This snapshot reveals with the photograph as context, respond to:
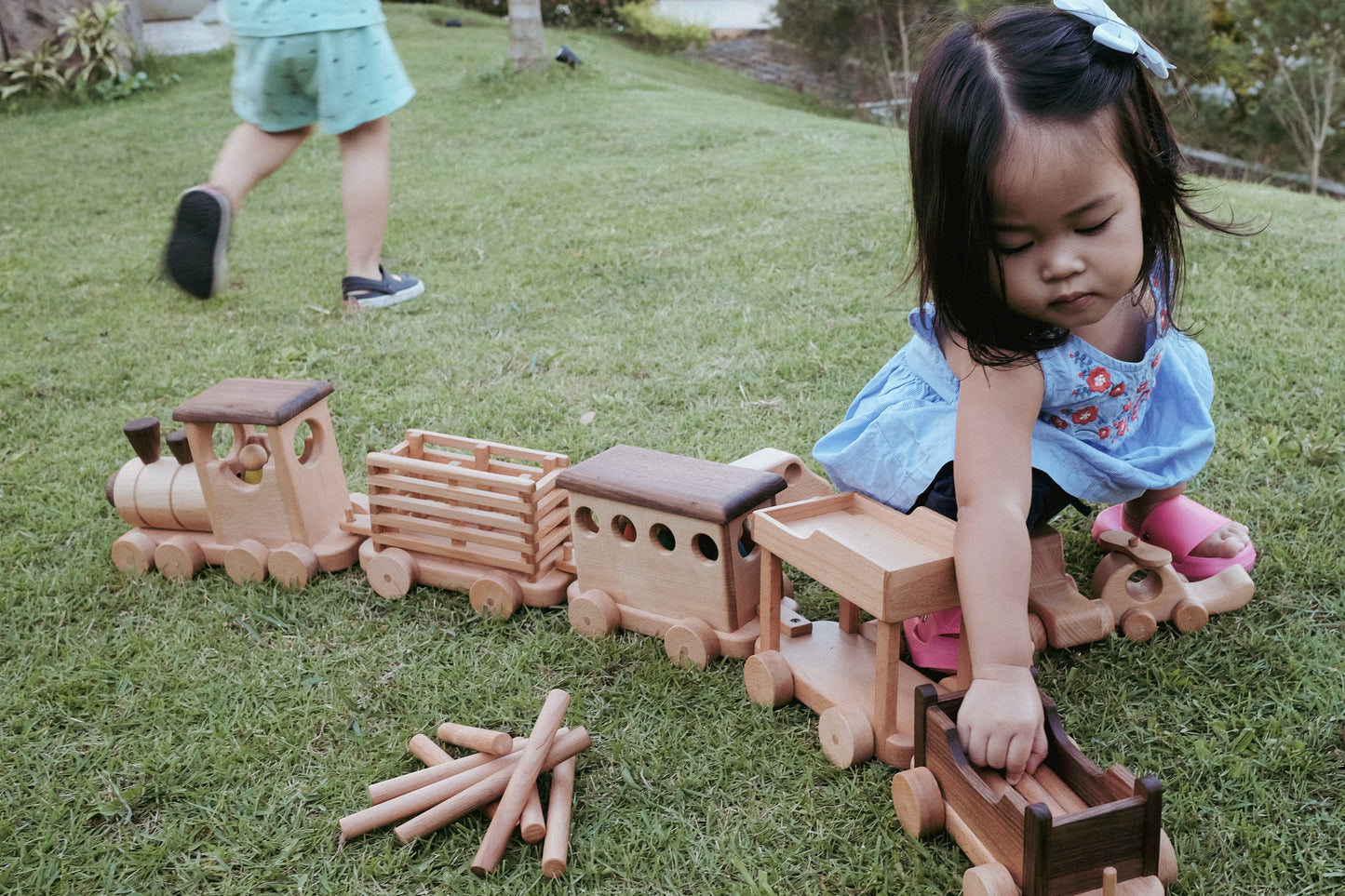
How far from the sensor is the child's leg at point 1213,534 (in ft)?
7.57

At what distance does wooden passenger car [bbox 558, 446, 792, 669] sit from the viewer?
2.09 metres

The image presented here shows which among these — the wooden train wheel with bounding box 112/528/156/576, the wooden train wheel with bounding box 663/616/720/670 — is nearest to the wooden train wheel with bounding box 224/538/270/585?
the wooden train wheel with bounding box 112/528/156/576

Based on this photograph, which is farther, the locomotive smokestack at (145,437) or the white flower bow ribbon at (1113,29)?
the locomotive smokestack at (145,437)

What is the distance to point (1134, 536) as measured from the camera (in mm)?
2287

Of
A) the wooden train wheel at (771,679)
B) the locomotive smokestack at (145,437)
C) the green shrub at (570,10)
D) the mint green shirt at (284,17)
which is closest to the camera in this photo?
the wooden train wheel at (771,679)

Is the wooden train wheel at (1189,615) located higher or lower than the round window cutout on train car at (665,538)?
lower

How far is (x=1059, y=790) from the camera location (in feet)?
5.41

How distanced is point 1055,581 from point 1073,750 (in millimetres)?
564

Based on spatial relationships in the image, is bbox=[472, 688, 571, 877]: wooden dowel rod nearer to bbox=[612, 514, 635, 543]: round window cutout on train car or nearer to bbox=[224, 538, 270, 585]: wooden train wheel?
bbox=[612, 514, 635, 543]: round window cutout on train car

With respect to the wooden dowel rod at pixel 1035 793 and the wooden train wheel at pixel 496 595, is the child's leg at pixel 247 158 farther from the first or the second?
the wooden dowel rod at pixel 1035 793

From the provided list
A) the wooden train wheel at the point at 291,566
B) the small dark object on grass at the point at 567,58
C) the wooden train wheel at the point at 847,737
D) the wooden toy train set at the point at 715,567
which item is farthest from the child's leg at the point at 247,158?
the small dark object on grass at the point at 567,58

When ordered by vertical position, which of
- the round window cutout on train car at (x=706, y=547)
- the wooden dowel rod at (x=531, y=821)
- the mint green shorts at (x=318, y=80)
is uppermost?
the mint green shorts at (x=318, y=80)

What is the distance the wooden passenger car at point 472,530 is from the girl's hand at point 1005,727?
98 centimetres

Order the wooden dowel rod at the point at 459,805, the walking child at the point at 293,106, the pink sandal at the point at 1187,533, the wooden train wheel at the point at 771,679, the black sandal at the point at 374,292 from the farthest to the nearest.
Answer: the black sandal at the point at 374,292 < the walking child at the point at 293,106 < the pink sandal at the point at 1187,533 < the wooden train wheel at the point at 771,679 < the wooden dowel rod at the point at 459,805
